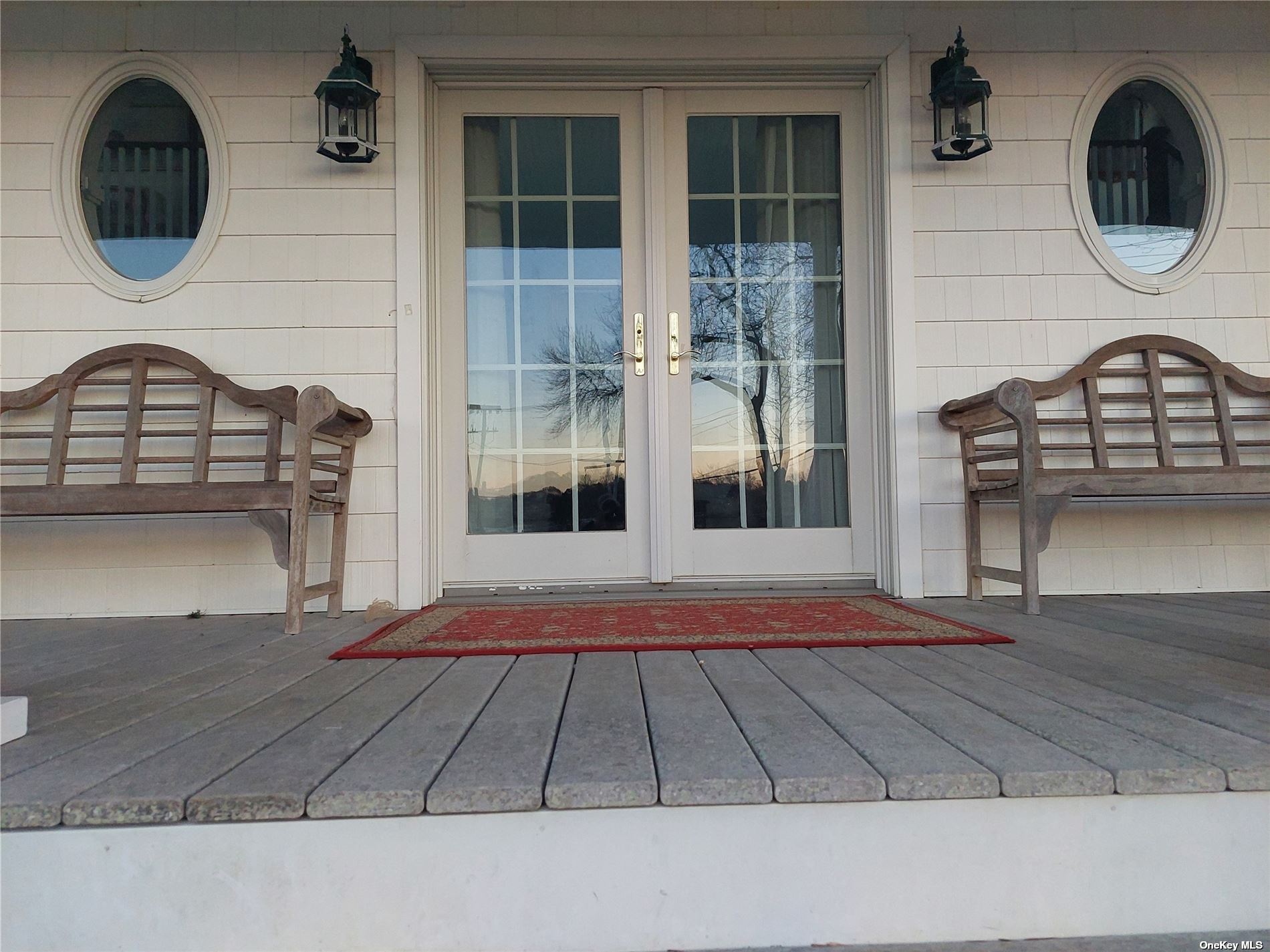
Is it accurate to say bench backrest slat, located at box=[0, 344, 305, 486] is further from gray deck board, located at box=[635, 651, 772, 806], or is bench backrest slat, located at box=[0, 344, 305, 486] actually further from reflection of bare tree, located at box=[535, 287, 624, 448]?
gray deck board, located at box=[635, 651, 772, 806]

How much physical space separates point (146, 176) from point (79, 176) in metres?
0.23

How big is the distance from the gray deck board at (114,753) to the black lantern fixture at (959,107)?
2.73 meters

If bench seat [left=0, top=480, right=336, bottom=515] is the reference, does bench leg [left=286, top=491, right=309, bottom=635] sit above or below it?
below

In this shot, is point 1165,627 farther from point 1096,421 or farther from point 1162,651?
point 1096,421

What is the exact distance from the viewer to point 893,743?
108cm

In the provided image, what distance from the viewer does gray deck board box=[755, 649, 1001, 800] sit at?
953mm

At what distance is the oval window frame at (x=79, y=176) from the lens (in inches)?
105

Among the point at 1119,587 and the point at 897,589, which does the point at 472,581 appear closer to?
the point at 897,589

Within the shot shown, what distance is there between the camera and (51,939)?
3.03 feet

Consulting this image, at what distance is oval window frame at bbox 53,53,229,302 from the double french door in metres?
0.82

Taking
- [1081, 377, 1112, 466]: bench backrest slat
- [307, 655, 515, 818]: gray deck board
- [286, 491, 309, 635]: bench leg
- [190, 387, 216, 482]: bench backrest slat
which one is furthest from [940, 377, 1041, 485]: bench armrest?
[190, 387, 216, 482]: bench backrest slat

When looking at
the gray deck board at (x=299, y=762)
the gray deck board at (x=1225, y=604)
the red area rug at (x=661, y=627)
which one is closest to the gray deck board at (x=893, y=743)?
the red area rug at (x=661, y=627)

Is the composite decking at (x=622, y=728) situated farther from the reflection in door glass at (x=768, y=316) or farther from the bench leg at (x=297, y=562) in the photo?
the reflection in door glass at (x=768, y=316)

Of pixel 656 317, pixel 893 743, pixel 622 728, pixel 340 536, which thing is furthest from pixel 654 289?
pixel 893 743
